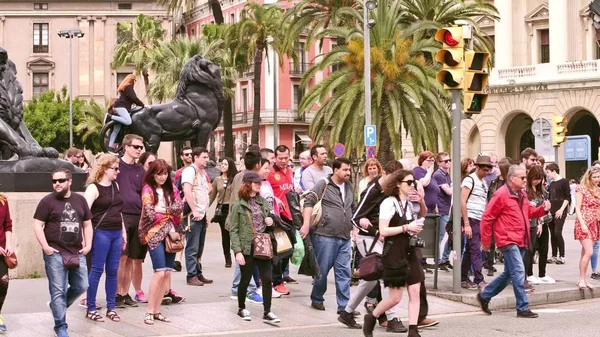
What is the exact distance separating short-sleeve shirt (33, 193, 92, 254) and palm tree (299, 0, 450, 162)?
23.0m

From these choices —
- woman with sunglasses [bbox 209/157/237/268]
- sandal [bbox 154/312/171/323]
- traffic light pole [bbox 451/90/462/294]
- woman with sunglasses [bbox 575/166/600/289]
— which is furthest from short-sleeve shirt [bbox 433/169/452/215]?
sandal [bbox 154/312/171/323]

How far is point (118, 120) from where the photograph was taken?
75.2ft

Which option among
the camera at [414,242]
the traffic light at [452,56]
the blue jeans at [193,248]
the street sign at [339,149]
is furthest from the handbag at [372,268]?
the street sign at [339,149]

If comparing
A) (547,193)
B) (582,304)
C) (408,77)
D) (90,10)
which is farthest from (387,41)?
(90,10)

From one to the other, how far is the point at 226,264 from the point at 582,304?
559cm

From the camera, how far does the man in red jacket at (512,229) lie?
13852mm

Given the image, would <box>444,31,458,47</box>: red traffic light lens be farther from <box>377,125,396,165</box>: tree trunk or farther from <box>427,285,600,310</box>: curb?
<box>377,125,396,165</box>: tree trunk

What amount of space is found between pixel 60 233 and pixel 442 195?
24.8 feet

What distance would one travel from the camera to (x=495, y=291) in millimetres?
14234

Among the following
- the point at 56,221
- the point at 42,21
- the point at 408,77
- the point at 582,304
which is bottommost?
the point at 582,304

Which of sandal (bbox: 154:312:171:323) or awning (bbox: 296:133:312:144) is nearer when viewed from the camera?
sandal (bbox: 154:312:171:323)

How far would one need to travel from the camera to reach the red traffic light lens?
49.0ft

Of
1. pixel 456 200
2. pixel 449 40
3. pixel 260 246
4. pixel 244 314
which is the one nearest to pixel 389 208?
pixel 260 246

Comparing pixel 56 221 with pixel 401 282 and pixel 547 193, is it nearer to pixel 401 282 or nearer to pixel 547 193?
pixel 401 282
